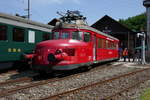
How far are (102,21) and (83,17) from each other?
30.3m

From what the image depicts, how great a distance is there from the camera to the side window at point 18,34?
41.6ft

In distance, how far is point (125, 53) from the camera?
24156 millimetres

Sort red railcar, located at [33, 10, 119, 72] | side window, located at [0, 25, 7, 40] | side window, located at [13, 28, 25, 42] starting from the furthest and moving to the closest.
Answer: side window, located at [13, 28, 25, 42], side window, located at [0, 25, 7, 40], red railcar, located at [33, 10, 119, 72]

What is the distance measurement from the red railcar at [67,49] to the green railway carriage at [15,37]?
200 cm

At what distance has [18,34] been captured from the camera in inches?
513

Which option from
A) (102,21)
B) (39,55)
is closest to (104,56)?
(39,55)

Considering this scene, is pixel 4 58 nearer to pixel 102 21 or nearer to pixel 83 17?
pixel 83 17

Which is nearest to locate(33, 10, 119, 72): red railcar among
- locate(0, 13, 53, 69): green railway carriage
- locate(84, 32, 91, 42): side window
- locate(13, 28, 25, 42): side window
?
locate(84, 32, 91, 42): side window

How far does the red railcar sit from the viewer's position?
33.3 ft

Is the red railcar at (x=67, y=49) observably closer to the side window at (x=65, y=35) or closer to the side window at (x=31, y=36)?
the side window at (x=65, y=35)

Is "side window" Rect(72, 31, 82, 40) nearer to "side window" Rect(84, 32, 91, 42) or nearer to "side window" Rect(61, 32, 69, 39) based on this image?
"side window" Rect(61, 32, 69, 39)

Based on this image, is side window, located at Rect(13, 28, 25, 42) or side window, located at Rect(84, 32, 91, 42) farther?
side window, located at Rect(13, 28, 25, 42)

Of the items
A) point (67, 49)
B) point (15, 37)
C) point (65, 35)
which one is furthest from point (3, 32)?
point (67, 49)

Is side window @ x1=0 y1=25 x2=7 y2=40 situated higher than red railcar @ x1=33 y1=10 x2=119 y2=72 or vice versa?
side window @ x1=0 y1=25 x2=7 y2=40
